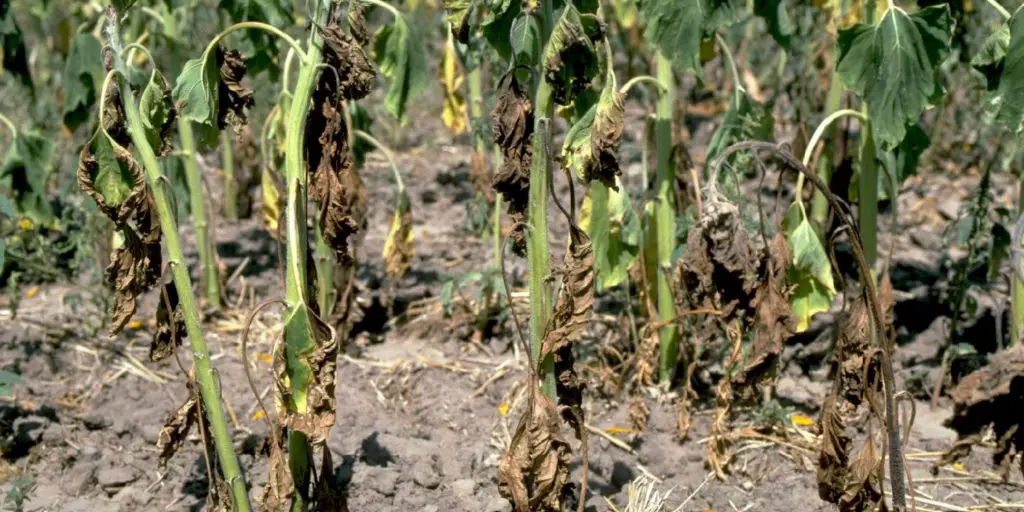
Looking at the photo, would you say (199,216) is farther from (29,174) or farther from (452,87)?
(452,87)


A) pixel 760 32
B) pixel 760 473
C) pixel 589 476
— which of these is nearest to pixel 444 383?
pixel 589 476

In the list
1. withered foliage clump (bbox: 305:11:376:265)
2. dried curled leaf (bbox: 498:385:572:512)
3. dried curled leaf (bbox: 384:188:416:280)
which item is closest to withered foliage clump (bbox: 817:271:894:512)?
dried curled leaf (bbox: 498:385:572:512)

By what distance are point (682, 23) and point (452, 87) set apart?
58.0 inches

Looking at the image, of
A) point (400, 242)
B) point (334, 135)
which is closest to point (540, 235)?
point (334, 135)

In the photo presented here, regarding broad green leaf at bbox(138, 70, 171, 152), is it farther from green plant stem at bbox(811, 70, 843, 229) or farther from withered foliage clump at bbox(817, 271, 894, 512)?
green plant stem at bbox(811, 70, 843, 229)

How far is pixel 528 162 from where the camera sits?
7.61 feet

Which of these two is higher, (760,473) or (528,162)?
(528,162)

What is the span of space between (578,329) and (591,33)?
0.61 metres

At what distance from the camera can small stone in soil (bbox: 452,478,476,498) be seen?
3002mm

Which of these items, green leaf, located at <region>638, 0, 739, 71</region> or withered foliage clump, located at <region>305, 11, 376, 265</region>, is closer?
withered foliage clump, located at <region>305, 11, 376, 265</region>

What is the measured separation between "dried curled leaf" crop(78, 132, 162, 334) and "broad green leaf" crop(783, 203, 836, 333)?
1510 mm

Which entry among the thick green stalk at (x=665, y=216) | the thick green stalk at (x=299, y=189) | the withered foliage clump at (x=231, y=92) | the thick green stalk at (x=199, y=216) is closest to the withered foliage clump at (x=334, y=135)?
the thick green stalk at (x=299, y=189)

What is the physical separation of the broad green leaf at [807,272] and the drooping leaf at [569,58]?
2.69 feet

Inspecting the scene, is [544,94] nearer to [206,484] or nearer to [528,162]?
[528,162]
